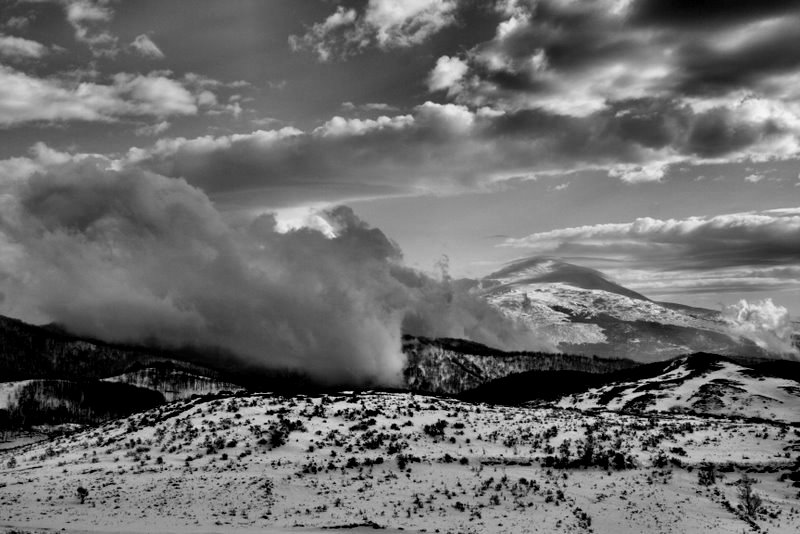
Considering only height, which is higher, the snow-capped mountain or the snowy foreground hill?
the snowy foreground hill

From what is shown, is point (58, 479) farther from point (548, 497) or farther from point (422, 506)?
point (548, 497)

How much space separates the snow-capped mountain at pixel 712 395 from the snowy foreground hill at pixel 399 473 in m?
61.3

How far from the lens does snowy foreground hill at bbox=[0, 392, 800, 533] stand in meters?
32.0

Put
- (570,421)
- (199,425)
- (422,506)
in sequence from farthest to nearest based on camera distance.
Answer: (570,421)
(199,425)
(422,506)

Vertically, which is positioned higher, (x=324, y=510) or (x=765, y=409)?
(x=324, y=510)

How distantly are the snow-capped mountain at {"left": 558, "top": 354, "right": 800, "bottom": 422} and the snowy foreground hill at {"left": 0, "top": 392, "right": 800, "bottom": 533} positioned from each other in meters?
61.3

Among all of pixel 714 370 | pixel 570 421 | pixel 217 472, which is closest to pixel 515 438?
pixel 570 421

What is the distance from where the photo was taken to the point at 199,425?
177ft

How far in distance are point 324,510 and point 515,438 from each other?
21.3 m

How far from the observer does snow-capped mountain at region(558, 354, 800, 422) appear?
112 m

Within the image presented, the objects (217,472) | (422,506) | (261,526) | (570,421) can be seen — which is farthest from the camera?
(570,421)

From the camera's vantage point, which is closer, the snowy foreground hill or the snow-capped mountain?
the snowy foreground hill

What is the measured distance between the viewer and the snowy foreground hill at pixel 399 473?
31984 mm

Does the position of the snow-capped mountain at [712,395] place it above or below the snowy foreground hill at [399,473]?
below
